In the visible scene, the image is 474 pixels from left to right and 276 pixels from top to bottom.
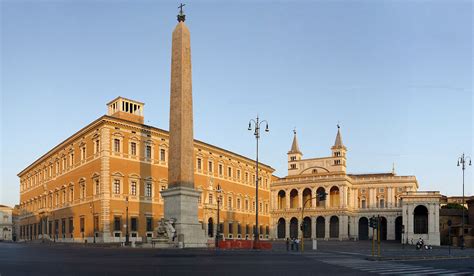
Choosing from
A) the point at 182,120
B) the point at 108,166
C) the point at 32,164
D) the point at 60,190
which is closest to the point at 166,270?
the point at 182,120

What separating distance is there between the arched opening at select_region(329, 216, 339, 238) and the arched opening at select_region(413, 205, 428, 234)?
1999 centimetres

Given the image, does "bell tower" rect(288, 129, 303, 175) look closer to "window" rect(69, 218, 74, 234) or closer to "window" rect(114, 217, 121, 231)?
"window" rect(69, 218, 74, 234)

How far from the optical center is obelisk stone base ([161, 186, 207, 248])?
119ft

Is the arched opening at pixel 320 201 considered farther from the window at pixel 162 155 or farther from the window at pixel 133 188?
the window at pixel 133 188

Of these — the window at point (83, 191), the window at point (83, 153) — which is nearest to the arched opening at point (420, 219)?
the window at point (83, 191)

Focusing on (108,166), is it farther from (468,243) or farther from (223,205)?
(468,243)

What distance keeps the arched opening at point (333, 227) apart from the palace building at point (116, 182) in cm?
1856

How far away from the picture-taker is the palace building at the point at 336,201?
87.4m

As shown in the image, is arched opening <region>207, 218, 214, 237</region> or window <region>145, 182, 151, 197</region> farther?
arched opening <region>207, 218, 214, 237</region>

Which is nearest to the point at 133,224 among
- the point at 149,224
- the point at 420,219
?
the point at 149,224

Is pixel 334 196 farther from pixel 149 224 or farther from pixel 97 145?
pixel 97 145

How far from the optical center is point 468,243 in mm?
59844

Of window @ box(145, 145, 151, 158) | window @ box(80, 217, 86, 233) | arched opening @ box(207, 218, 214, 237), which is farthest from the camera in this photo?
arched opening @ box(207, 218, 214, 237)

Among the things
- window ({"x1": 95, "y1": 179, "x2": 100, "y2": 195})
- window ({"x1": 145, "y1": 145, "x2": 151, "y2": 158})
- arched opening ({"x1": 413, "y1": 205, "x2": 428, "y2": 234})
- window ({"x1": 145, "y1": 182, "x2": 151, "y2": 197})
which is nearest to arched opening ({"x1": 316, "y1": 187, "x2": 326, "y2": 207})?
arched opening ({"x1": 413, "y1": 205, "x2": 428, "y2": 234})
